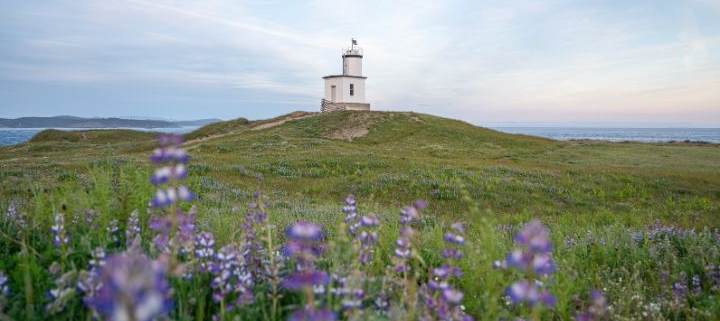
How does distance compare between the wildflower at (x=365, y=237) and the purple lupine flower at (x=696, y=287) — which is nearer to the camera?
the wildflower at (x=365, y=237)

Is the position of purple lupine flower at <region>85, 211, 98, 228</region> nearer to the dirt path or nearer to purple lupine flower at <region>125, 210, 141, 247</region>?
purple lupine flower at <region>125, 210, 141, 247</region>

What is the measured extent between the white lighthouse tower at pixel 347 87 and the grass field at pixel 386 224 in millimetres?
11755

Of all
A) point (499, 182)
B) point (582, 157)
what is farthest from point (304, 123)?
point (499, 182)

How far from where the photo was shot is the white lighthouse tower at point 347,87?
65.8 m

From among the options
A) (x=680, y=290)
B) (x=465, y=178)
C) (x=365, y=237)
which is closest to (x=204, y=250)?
(x=365, y=237)

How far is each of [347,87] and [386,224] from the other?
59419 millimetres

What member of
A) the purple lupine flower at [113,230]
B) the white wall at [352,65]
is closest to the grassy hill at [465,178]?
the purple lupine flower at [113,230]

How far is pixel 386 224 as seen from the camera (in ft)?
24.8

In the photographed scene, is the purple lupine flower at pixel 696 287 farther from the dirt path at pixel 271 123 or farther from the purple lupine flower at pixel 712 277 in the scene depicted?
the dirt path at pixel 271 123

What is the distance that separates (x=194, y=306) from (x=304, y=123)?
49.0m

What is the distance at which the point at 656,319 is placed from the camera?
443 cm

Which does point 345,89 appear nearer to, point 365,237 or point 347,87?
point 347,87

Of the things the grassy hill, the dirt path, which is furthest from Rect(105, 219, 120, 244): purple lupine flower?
the dirt path

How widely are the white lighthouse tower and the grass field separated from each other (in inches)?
463
